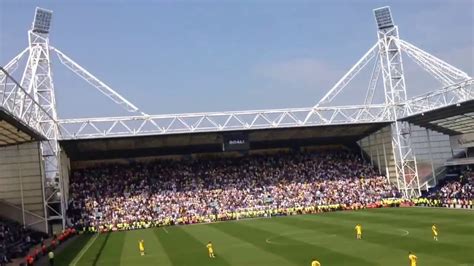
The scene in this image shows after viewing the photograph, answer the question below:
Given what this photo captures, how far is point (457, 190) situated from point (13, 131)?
44.4 meters

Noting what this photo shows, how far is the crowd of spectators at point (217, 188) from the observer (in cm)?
6281

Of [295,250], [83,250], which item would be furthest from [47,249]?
[295,250]

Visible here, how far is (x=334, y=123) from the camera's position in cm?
6650

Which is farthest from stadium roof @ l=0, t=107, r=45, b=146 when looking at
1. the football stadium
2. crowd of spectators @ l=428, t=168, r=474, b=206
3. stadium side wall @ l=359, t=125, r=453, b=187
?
stadium side wall @ l=359, t=125, r=453, b=187

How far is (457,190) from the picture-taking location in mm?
59906

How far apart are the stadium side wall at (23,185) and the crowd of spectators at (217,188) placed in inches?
236

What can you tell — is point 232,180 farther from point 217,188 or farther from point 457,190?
point 457,190

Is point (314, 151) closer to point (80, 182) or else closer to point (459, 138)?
point (459, 138)

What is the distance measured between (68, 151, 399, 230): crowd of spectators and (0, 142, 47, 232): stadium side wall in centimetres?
599

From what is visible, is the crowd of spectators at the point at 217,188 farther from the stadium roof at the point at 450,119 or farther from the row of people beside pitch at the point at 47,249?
the stadium roof at the point at 450,119

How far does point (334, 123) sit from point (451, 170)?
50.4ft

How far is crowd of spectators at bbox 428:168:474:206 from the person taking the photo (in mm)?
54469

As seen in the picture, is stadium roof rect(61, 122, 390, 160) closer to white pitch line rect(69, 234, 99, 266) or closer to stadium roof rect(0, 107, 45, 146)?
stadium roof rect(0, 107, 45, 146)

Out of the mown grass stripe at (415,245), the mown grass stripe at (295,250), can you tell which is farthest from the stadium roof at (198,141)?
the mown grass stripe at (415,245)
